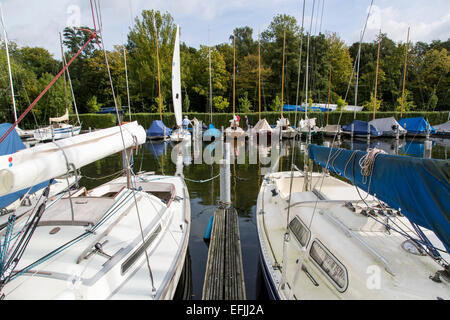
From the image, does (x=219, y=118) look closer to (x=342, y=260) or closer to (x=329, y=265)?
(x=329, y=265)

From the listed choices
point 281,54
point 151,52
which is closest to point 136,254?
point 151,52

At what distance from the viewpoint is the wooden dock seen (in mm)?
4328

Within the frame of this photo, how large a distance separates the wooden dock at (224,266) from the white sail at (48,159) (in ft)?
9.46

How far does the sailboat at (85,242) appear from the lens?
2.77 m

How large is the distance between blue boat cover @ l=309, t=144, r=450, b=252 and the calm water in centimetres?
178

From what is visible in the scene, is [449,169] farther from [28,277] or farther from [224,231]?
[224,231]

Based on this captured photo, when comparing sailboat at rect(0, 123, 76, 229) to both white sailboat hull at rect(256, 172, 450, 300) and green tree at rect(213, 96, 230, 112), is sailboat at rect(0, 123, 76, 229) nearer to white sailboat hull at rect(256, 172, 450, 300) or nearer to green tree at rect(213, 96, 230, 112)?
white sailboat hull at rect(256, 172, 450, 300)

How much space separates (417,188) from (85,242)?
13.6 ft

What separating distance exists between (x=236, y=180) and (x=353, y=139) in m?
21.1

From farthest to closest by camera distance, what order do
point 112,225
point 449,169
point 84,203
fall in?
point 84,203, point 112,225, point 449,169

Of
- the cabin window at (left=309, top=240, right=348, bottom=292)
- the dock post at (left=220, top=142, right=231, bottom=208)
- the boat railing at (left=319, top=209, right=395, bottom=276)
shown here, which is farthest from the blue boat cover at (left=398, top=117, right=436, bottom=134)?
the cabin window at (left=309, top=240, right=348, bottom=292)

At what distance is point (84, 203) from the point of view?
14.2ft
